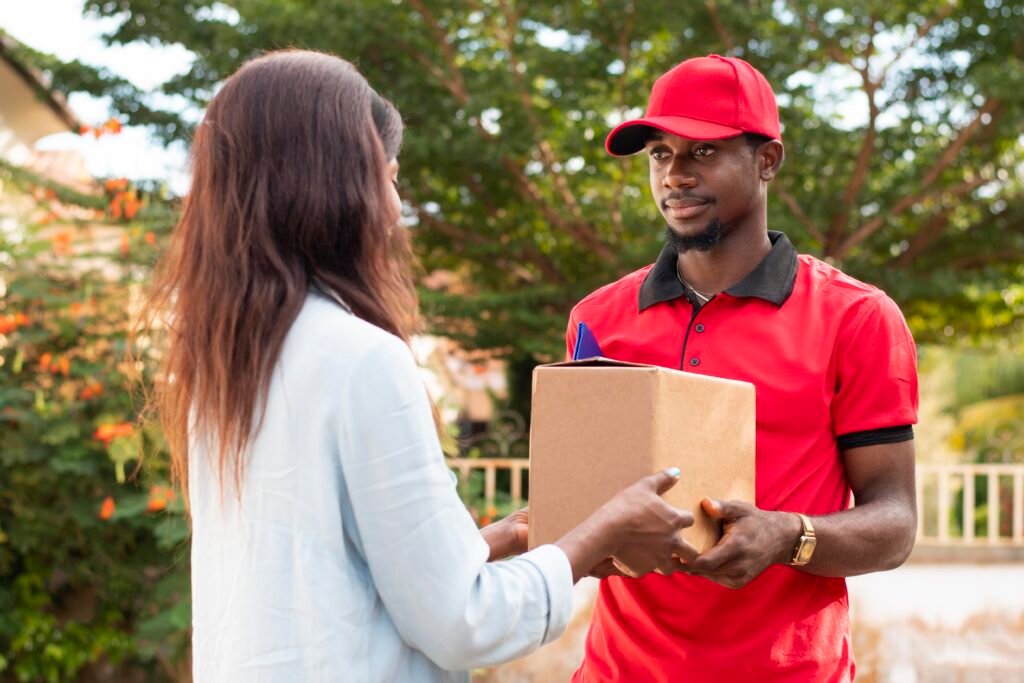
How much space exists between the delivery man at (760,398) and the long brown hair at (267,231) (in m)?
0.65

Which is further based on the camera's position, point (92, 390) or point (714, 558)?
point (92, 390)

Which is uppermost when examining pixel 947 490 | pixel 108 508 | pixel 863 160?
pixel 863 160

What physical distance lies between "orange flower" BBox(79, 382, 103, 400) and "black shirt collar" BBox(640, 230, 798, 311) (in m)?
3.62

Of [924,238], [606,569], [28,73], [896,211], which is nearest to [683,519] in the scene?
[606,569]

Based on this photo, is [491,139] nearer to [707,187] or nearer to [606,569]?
[707,187]

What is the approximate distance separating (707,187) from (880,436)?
0.57 meters

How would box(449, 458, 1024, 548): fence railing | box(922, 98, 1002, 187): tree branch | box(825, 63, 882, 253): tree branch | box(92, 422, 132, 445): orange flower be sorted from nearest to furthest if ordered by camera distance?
1. box(92, 422, 132, 445): orange flower
2. box(449, 458, 1024, 548): fence railing
3. box(922, 98, 1002, 187): tree branch
4. box(825, 63, 882, 253): tree branch

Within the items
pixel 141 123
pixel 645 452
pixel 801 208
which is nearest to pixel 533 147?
pixel 801 208

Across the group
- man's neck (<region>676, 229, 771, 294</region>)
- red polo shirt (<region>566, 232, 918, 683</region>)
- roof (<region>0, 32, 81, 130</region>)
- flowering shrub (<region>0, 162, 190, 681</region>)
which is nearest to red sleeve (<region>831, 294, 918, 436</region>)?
red polo shirt (<region>566, 232, 918, 683</region>)

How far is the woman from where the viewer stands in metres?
1.47

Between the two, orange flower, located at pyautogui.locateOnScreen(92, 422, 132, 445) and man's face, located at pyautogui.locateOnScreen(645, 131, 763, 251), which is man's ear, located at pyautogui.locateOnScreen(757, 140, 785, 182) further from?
orange flower, located at pyautogui.locateOnScreen(92, 422, 132, 445)

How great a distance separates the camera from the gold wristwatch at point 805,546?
1.87m

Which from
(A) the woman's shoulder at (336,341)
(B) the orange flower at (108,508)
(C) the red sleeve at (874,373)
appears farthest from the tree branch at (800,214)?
(A) the woman's shoulder at (336,341)

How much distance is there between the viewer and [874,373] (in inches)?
78.6
